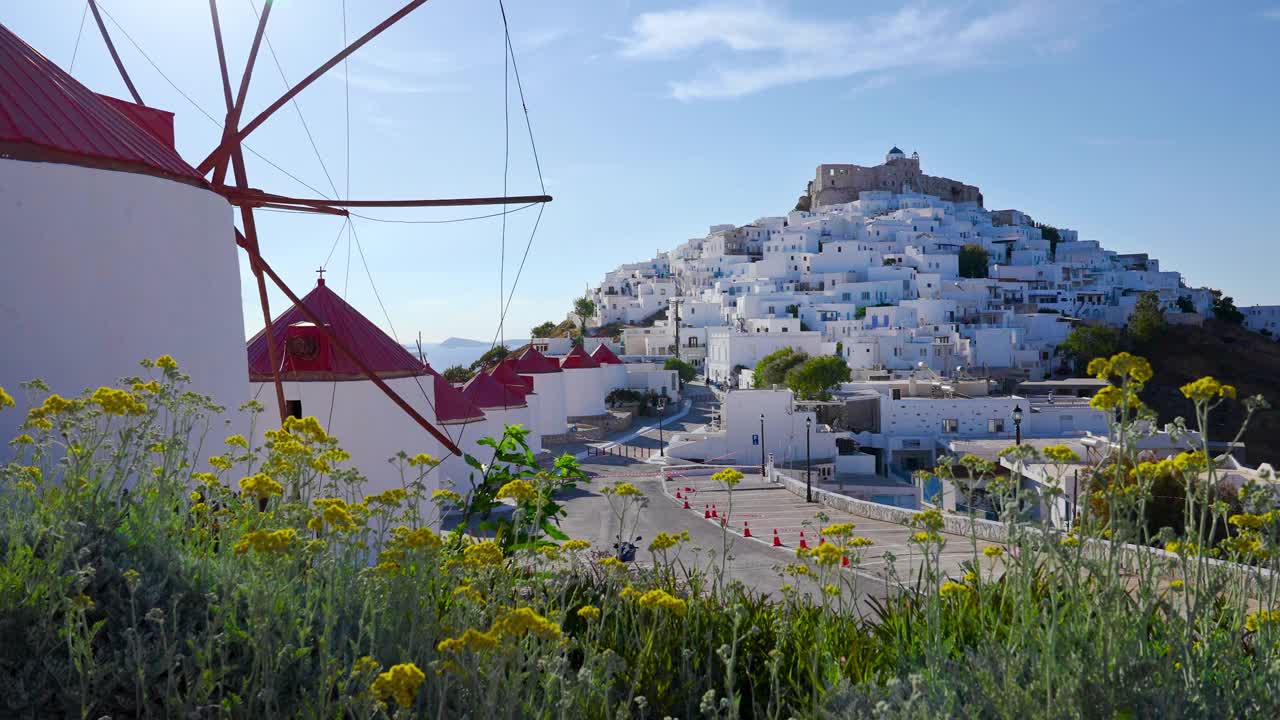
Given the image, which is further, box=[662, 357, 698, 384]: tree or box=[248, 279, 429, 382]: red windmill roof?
box=[662, 357, 698, 384]: tree

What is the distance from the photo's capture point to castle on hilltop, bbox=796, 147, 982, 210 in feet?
362

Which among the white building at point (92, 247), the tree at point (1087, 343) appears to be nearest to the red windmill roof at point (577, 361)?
the tree at point (1087, 343)

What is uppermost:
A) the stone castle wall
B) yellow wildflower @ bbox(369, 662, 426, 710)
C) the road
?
the stone castle wall

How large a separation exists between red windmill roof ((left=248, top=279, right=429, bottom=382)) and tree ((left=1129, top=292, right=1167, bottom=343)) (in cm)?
6873

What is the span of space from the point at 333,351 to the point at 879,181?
4238 inches

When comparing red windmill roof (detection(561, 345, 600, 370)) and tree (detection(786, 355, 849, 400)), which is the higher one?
red windmill roof (detection(561, 345, 600, 370))

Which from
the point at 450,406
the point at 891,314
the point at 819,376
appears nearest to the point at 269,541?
the point at 450,406

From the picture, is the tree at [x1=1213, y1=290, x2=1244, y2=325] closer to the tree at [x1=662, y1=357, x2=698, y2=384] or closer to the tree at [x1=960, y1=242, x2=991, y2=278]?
the tree at [x1=960, y1=242, x2=991, y2=278]

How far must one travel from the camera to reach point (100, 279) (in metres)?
6.48

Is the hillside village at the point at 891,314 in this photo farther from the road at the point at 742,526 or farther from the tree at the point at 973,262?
the road at the point at 742,526

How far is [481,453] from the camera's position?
995 inches

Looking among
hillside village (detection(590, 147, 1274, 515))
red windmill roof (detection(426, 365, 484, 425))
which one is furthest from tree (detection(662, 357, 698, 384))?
red windmill roof (detection(426, 365, 484, 425))

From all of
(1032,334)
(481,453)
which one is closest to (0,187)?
(481,453)

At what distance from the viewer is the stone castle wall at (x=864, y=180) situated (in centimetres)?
11031
